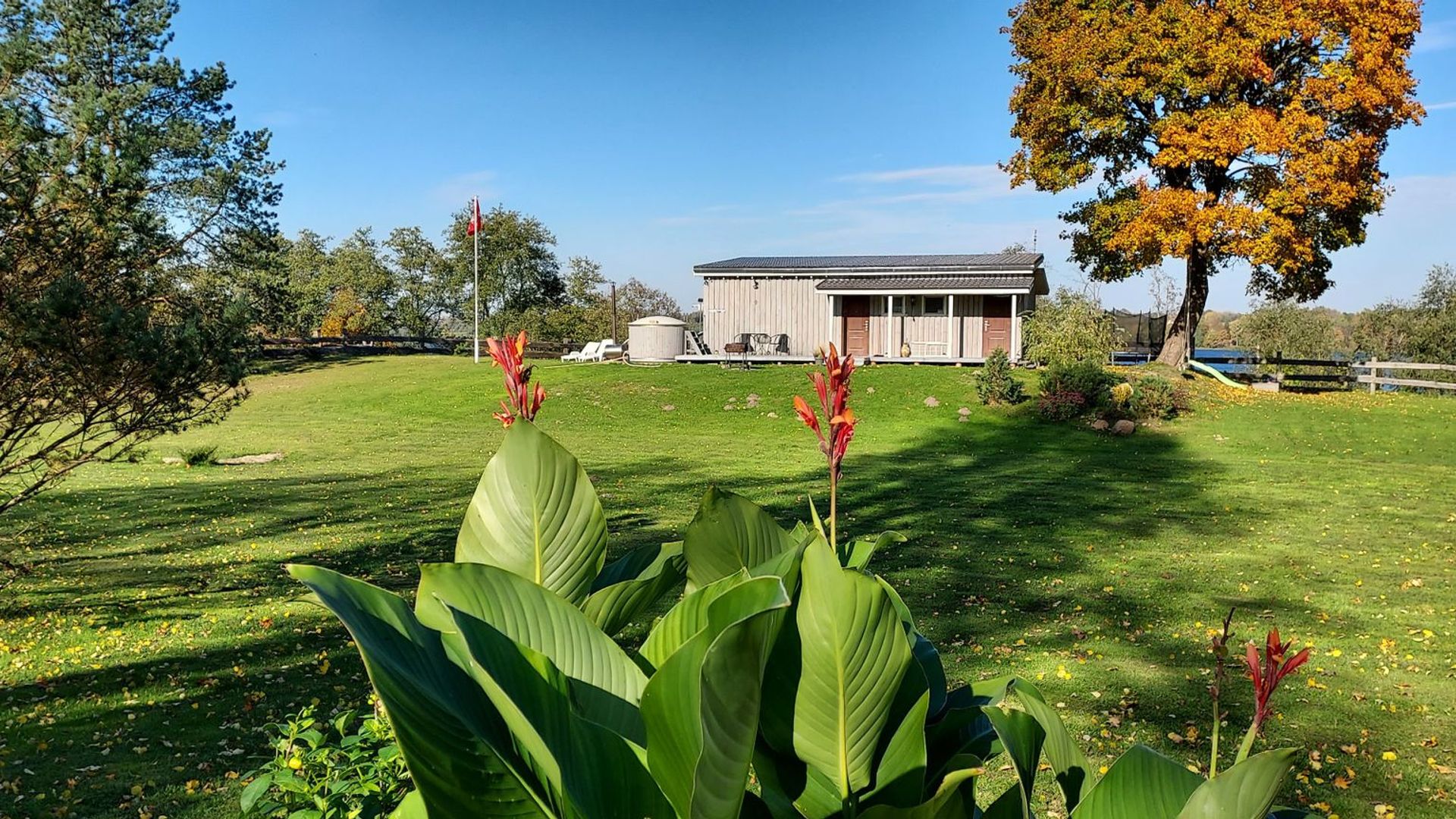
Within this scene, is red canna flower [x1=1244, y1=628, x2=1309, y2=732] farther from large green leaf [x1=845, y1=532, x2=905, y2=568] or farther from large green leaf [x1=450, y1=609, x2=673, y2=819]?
large green leaf [x1=450, y1=609, x2=673, y2=819]

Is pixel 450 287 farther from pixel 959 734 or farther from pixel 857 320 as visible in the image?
pixel 959 734

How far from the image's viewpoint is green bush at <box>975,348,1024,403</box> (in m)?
19.9

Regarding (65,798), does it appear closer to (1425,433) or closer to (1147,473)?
(1147,473)

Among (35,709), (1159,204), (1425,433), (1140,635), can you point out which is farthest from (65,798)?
(1159,204)

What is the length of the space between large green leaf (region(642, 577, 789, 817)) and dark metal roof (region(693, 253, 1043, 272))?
93.4 feet

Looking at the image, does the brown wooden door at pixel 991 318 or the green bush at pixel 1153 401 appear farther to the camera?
the brown wooden door at pixel 991 318

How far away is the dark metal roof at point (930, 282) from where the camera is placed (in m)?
27.4

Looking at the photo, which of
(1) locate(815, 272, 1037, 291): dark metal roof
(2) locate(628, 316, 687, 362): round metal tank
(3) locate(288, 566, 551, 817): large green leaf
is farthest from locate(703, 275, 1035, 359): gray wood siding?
(3) locate(288, 566, 551, 817): large green leaf

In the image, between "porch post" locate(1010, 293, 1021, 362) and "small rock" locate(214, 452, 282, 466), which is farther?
"porch post" locate(1010, 293, 1021, 362)

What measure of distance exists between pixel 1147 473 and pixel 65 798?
525 inches

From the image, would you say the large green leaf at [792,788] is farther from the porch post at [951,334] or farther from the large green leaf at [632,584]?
the porch post at [951,334]

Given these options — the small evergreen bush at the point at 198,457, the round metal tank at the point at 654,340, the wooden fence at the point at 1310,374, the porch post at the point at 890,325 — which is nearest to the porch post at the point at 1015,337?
the porch post at the point at 890,325

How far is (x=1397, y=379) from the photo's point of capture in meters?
23.2

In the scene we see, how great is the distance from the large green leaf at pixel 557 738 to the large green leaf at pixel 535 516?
39 cm
